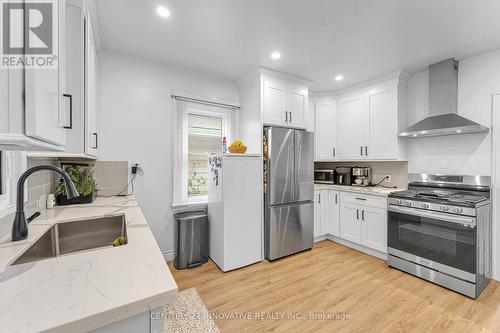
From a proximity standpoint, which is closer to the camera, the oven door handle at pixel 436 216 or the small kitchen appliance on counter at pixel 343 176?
the oven door handle at pixel 436 216

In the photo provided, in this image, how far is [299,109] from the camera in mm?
3215

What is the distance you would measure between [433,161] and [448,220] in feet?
3.29

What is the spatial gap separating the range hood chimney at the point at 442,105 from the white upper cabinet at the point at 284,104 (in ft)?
4.57

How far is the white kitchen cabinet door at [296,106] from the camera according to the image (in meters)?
3.11

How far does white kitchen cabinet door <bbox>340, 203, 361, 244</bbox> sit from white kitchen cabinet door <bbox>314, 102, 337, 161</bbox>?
35.6 inches

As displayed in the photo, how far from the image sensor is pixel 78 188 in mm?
1982

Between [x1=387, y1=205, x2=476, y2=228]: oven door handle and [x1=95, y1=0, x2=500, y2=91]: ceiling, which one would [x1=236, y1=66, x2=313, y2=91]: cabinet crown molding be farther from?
[x1=387, y1=205, x2=476, y2=228]: oven door handle

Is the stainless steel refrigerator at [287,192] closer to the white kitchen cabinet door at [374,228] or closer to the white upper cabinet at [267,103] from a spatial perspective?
the white upper cabinet at [267,103]

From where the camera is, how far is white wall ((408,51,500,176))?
7.92 feet

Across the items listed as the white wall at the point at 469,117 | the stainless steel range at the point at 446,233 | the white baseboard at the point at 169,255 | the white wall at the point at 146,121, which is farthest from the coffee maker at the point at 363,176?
the white baseboard at the point at 169,255

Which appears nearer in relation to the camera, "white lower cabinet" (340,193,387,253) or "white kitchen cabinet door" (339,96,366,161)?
"white lower cabinet" (340,193,387,253)

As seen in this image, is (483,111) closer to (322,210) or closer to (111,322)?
(322,210)

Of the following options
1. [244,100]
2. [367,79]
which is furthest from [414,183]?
[244,100]

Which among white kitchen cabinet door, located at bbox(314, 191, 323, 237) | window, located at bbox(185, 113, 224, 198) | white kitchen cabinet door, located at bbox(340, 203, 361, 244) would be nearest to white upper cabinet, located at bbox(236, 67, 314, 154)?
window, located at bbox(185, 113, 224, 198)
